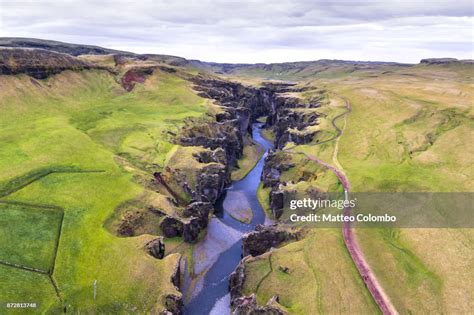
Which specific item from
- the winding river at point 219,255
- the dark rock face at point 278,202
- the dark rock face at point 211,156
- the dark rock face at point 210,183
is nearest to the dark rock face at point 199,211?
the winding river at point 219,255

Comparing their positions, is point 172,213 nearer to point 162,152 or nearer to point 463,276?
point 162,152

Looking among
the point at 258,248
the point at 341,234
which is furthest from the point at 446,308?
the point at 258,248

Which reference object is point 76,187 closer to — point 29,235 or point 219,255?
point 29,235

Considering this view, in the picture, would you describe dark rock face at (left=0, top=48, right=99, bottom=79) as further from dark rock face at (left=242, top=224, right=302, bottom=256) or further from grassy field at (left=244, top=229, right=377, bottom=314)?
grassy field at (left=244, top=229, right=377, bottom=314)

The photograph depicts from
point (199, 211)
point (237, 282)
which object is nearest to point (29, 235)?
point (199, 211)

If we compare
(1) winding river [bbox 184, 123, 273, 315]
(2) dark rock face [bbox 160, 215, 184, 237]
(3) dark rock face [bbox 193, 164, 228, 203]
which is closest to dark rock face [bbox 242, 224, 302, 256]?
(1) winding river [bbox 184, 123, 273, 315]
